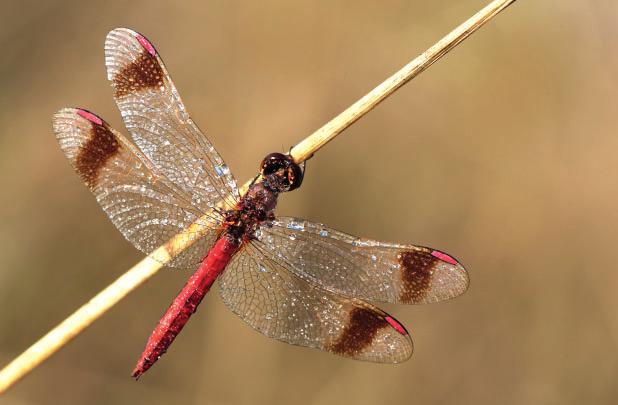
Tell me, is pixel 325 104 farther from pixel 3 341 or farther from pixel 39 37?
pixel 3 341

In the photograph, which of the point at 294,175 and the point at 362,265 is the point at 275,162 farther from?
the point at 362,265

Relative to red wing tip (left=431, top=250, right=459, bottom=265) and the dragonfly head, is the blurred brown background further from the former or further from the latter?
red wing tip (left=431, top=250, right=459, bottom=265)

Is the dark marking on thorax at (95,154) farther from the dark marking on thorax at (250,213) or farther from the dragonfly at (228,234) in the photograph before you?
the dark marking on thorax at (250,213)

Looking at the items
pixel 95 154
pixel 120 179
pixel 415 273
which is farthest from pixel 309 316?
pixel 95 154

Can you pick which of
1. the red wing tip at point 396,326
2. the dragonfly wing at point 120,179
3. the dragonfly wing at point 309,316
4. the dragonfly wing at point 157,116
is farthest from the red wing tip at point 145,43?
the red wing tip at point 396,326

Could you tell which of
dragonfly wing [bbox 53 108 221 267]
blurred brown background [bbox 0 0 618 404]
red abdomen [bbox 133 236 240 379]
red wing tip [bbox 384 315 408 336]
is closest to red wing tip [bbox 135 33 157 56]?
dragonfly wing [bbox 53 108 221 267]

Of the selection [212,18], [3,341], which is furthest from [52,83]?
[3,341]
